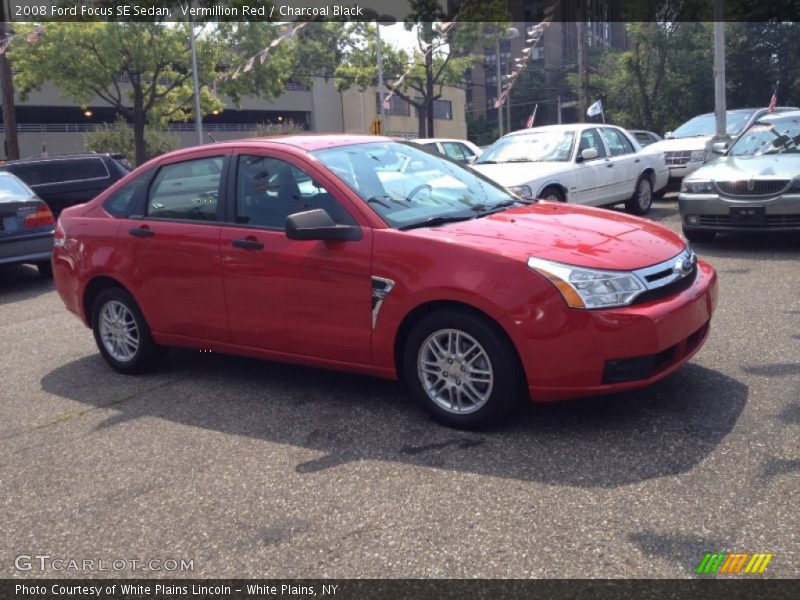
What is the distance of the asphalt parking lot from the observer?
132 inches

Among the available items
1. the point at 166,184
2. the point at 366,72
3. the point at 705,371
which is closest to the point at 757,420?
the point at 705,371

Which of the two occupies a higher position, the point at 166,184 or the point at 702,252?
the point at 166,184

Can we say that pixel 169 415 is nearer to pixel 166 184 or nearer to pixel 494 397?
pixel 166 184

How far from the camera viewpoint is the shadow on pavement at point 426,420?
4.12 metres

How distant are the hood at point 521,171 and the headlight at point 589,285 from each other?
674 centimetres

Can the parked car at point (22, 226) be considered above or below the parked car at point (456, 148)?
below

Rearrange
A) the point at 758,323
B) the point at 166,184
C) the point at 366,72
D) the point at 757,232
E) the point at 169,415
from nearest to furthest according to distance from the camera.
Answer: the point at 169,415
the point at 166,184
the point at 758,323
the point at 757,232
the point at 366,72

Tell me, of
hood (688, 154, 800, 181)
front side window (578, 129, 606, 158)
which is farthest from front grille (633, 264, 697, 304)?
front side window (578, 129, 606, 158)

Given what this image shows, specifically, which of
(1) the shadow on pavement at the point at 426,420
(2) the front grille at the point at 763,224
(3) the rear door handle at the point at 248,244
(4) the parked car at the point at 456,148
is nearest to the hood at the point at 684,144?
(4) the parked car at the point at 456,148

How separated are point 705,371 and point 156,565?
11.3ft

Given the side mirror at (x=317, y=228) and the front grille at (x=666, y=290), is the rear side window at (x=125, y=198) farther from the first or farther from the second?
the front grille at (x=666, y=290)

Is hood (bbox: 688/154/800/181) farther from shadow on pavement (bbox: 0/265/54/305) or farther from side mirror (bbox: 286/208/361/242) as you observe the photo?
shadow on pavement (bbox: 0/265/54/305)

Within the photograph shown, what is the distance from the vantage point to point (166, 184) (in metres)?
5.96

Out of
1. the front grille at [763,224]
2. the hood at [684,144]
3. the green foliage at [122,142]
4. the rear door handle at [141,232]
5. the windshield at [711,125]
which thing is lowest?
the front grille at [763,224]
